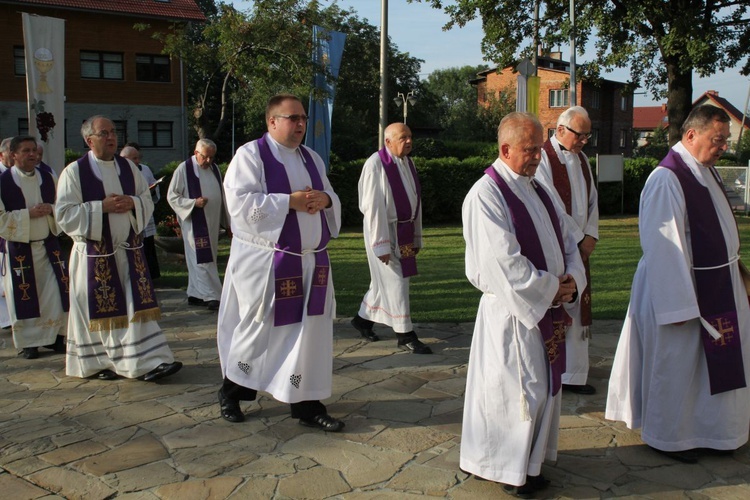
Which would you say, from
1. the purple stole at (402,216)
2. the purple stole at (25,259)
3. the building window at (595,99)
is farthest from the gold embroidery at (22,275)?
the building window at (595,99)

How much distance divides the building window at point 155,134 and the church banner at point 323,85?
18515mm

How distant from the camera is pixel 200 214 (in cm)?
914

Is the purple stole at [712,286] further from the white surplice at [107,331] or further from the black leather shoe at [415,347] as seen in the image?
the white surplice at [107,331]

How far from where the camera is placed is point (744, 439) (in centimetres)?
440

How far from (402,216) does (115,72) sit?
29713 millimetres

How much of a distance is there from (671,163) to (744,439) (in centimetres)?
166

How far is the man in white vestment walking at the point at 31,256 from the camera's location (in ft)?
22.3

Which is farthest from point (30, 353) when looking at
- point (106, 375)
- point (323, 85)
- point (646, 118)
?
point (646, 118)

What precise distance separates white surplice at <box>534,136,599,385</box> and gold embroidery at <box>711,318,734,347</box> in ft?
4.08

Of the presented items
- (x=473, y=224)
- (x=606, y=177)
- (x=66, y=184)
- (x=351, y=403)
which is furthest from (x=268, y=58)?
(x=473, y=224)

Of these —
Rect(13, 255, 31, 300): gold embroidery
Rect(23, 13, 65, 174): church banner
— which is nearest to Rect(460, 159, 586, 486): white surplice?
Rect(13, 255, 31, 300): gold embroidery

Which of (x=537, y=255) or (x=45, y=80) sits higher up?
(x=45, y=80)

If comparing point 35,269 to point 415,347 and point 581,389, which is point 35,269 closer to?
point 415,347

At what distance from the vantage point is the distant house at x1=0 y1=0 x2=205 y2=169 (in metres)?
30.8
